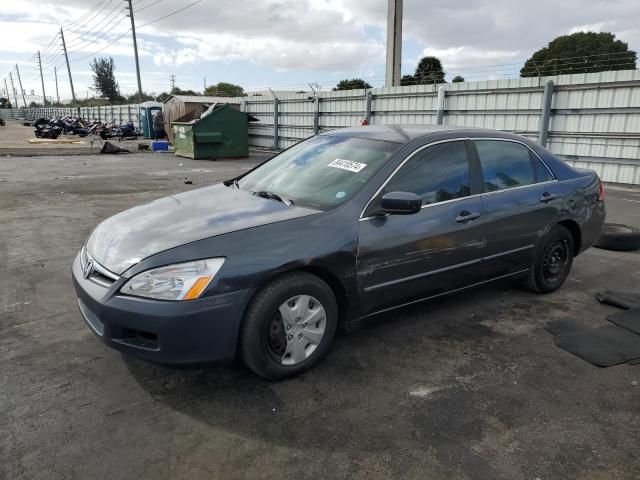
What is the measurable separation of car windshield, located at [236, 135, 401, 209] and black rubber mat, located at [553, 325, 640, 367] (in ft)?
6.20

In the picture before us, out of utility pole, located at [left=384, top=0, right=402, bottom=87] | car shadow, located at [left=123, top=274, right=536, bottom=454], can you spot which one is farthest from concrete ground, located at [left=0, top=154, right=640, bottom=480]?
utility pole, located at [left=384, top=0, right=402, bottom=87]

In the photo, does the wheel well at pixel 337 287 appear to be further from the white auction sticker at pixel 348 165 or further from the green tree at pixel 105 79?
the green tree at pixel 105 79

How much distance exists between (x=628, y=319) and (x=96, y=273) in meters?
3.95

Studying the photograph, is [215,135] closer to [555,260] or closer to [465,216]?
[555,260]

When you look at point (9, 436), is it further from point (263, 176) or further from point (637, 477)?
point (637, 477)

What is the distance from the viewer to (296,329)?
9.11ft

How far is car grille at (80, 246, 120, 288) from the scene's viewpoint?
2.58m

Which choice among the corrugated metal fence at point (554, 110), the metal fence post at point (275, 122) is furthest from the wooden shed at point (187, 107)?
the corrugated metal fence at point (554, 110)

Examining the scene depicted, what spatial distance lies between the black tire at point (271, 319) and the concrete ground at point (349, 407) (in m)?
0.12

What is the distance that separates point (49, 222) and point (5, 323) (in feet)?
12.7

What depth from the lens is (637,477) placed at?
6.97ft

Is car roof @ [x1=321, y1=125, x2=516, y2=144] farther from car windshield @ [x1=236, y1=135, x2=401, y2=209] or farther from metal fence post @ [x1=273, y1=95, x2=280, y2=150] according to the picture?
metal fence post @ [x1=273, y1=95, x2=280, y2=150]

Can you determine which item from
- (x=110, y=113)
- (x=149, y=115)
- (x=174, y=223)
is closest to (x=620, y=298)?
(x=174, y=223)

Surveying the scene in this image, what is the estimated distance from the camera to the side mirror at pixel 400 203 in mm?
2910
